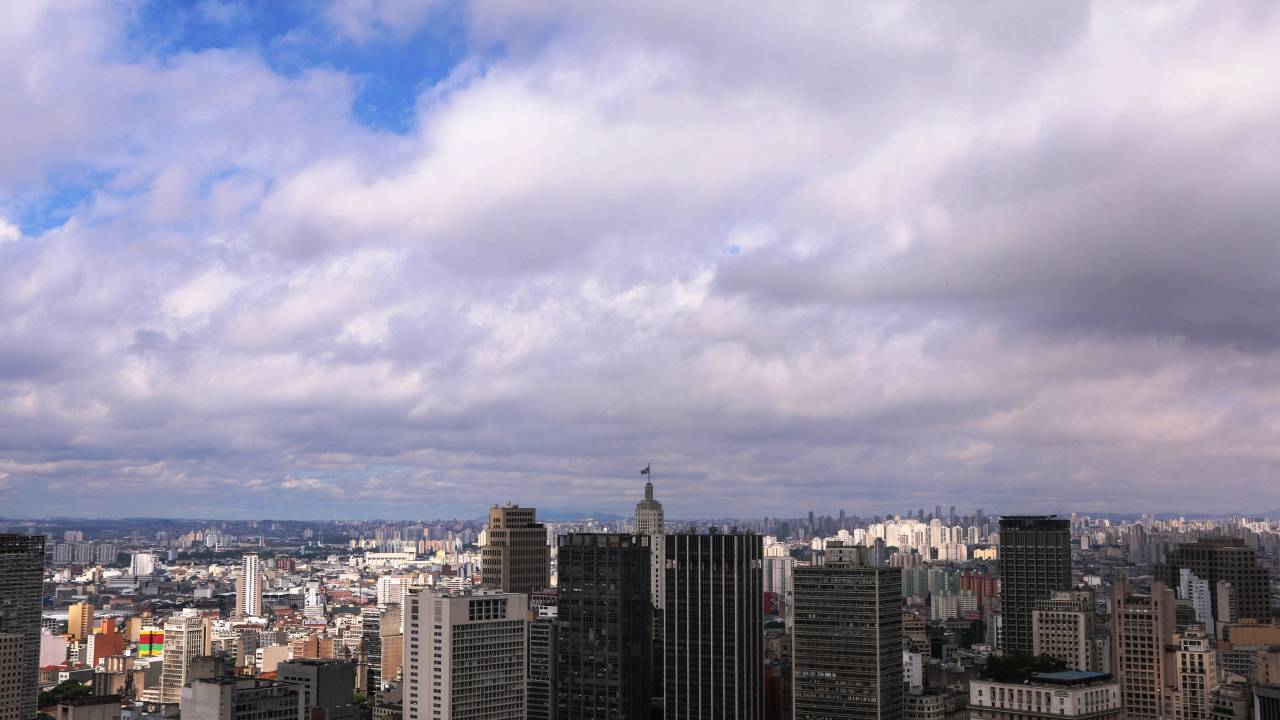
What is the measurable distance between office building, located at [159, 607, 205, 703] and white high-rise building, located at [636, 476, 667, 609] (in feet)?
173

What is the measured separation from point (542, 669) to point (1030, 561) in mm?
76532

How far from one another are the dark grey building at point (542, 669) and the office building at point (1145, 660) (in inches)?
1625

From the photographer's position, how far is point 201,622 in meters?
157

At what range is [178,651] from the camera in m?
145

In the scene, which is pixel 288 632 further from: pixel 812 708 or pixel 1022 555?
pixel 812 708

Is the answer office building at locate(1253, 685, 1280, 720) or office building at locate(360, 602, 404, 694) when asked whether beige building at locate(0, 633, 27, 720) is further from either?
office building at locate(1253, 685, 1280, 720)

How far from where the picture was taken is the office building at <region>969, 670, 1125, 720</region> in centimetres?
6712

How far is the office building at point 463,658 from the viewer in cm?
7519

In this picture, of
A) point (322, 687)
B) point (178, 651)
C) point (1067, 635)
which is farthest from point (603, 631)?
point (178, 651)

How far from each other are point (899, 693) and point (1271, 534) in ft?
316

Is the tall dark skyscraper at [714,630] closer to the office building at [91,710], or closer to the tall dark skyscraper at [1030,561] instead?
the office building at [91,710]

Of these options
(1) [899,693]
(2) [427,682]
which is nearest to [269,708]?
(2) [427,682]

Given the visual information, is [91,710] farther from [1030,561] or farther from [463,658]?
[1030,561]

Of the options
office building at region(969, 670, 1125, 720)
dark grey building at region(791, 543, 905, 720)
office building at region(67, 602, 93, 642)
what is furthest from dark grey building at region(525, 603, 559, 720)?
office building at region(67, 602, 93, 642)
